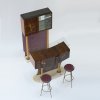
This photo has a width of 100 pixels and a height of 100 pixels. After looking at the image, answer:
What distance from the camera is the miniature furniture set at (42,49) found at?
8.80ft

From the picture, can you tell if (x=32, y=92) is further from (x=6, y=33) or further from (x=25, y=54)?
(x=6, y=33)

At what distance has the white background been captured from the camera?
270cm

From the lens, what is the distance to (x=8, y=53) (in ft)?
9.70

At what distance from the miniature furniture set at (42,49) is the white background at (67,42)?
100 millimetres

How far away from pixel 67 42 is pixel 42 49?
30cm

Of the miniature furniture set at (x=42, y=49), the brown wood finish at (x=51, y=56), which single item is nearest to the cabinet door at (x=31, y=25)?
the miniature furniture set at (x=42, y=49)

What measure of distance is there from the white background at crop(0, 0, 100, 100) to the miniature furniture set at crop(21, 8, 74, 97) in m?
0.10

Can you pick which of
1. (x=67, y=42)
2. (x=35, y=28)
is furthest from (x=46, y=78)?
(x=67, y=42)

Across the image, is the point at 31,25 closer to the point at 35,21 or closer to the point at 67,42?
the point at 35,21

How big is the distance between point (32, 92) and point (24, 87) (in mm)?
72

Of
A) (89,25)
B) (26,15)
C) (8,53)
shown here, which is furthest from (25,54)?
(89,25)

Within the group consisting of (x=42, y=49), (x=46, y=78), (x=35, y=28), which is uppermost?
(x=35, y=28)

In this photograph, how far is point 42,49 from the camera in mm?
2812

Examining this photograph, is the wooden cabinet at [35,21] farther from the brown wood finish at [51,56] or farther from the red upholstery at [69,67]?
the red upholstery at [69,67]
